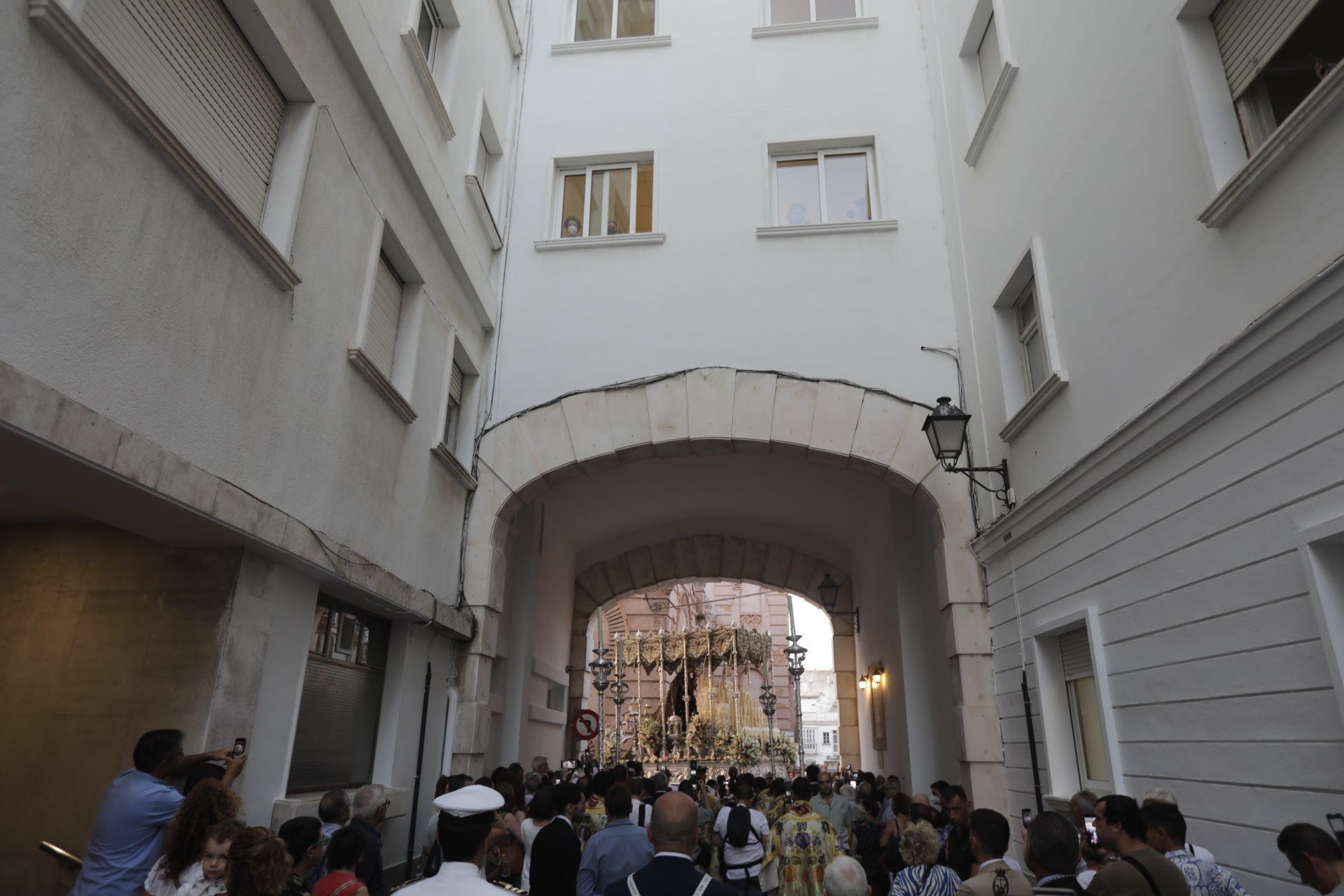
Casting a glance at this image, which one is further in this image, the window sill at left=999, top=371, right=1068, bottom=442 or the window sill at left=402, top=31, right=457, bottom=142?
the window sill at left=402, top=31, right=457, bottom=142

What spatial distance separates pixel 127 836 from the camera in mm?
3727

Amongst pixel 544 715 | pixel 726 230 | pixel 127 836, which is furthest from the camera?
pixel 544 715

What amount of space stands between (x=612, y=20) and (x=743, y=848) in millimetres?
10729

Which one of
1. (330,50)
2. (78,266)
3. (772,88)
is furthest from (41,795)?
(772,88)

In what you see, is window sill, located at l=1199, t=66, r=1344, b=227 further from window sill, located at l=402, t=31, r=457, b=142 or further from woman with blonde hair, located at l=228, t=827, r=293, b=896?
window sill, located at l=402, t=31, r=457, b=142

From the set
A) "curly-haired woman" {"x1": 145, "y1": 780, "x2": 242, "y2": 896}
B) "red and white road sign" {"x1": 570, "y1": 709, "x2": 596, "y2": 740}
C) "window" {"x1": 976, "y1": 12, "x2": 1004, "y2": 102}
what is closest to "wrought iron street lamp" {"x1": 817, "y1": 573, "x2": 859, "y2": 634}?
"red and white road sign" {"x1": 570, "y1": 709, "x2": 596, "y2": 740}

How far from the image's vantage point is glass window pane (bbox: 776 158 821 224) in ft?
35.2

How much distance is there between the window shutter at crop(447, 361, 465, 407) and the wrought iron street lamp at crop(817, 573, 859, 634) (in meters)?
7.30

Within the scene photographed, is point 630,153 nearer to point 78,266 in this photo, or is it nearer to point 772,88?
point 772,88

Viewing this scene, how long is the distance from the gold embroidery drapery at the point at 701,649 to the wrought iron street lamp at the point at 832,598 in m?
8.38

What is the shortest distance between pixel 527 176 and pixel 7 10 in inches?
317

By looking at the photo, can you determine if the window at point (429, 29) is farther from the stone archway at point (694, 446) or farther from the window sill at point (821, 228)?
the window sill at point (821, 228)

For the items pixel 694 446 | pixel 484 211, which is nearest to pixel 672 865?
pixel 694 446

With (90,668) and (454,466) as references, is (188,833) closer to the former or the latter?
(90,668)
